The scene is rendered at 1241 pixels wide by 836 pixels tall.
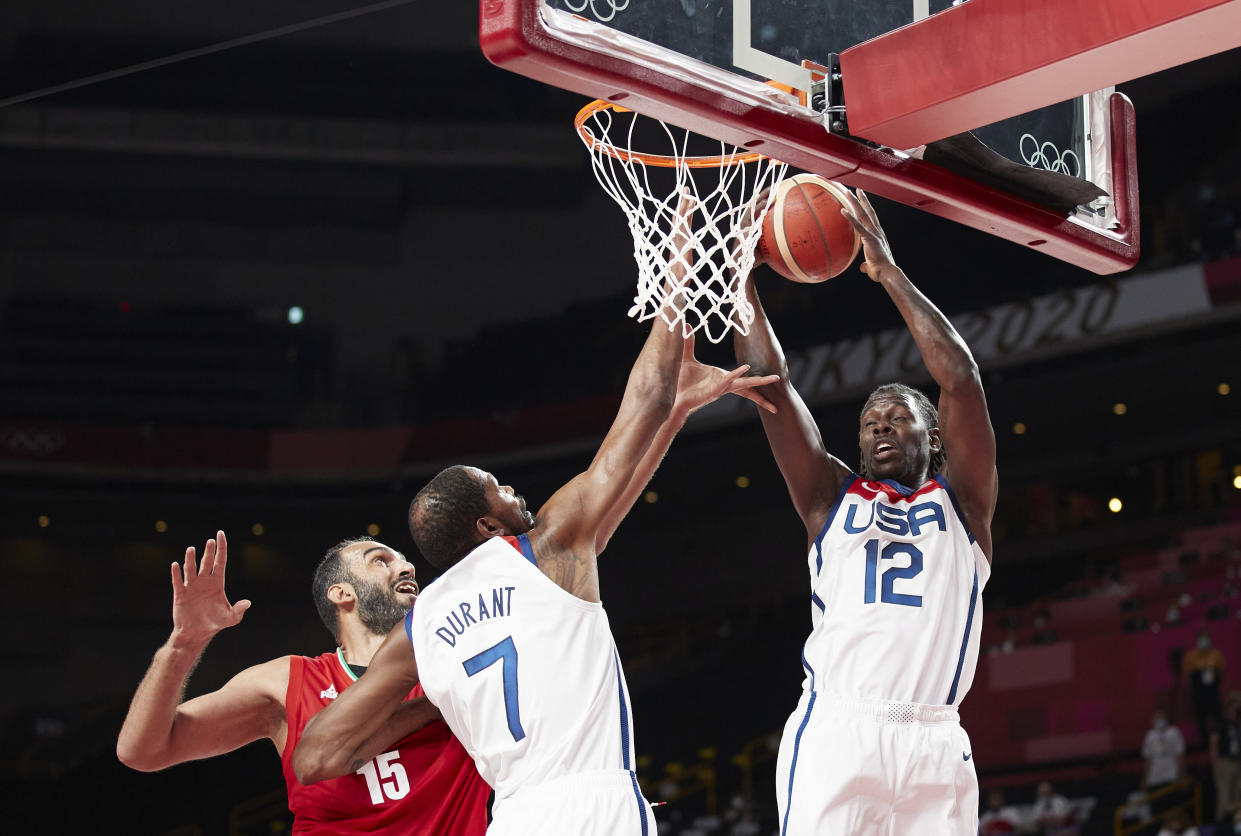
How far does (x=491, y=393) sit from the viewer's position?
13.3 meters

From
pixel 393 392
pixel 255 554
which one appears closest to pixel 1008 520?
pixel 393 392

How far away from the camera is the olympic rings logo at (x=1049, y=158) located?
3408 millimetres

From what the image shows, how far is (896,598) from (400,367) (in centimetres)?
1018

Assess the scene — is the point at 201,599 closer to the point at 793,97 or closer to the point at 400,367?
the point at 793,97

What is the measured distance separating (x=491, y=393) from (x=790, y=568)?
133 inches

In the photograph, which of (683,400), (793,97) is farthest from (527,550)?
(793,97)

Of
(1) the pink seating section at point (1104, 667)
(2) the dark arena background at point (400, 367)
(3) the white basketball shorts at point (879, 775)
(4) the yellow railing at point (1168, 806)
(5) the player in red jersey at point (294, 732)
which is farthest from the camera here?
(2) the dark arena background at point (400, 367)

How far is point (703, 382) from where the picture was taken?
3141mm

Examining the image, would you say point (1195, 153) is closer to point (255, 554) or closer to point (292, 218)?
point (292, 218)

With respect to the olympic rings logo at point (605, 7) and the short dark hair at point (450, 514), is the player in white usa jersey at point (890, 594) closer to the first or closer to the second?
the short dark hair at point (450, 514)

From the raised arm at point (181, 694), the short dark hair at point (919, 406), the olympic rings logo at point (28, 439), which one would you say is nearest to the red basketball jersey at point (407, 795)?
the raised arm at point (181, 694)

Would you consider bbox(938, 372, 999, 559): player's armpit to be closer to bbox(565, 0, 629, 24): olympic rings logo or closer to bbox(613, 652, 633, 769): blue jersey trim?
bbox(613, 652, 633, 769): blue jersey trim

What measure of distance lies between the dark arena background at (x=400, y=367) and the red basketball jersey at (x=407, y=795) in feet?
27.7

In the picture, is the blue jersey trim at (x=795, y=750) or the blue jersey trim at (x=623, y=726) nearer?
the blue jersey trim at (x=623, y=726)
